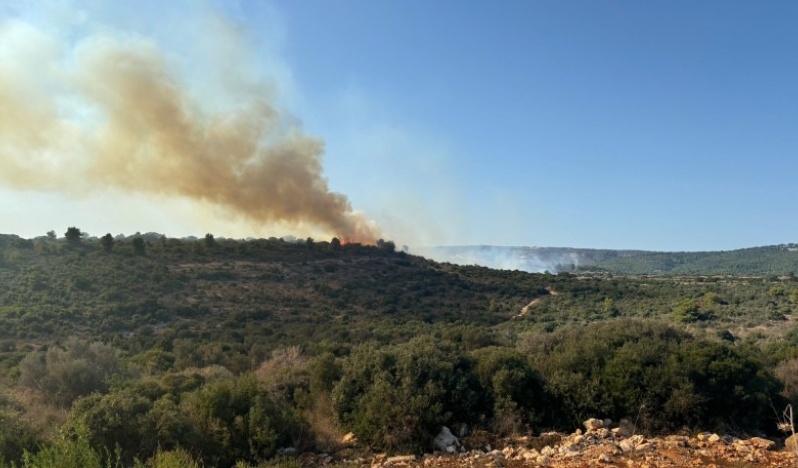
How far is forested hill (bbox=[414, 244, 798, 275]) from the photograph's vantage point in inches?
4456

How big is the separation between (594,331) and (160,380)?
11858 mm

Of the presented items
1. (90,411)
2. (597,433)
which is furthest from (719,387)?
(90,411)

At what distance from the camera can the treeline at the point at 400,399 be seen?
838cm

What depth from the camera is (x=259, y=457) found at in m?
8.57

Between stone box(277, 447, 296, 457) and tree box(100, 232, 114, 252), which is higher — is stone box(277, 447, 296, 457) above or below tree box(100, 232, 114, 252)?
below

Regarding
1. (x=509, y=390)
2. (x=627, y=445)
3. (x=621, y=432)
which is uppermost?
(x=509, y=390)

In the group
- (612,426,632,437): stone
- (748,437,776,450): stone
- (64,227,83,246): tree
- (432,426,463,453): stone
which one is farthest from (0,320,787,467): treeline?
(64,227,83,246): tree

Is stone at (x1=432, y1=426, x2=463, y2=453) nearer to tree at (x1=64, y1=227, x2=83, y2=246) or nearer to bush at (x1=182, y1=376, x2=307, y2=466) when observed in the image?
bush at (x1=182, y1=376, x2=307, y2=466)

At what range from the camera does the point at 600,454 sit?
8.38 m

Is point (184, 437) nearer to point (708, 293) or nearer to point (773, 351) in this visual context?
point (773, 351)

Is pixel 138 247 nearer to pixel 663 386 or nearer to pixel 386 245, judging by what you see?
pixel 386 245

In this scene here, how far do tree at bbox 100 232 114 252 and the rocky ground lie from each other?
43679 millimetres

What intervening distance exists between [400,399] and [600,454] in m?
3.63

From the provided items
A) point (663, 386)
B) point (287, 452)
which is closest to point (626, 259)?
point (663, 386)
